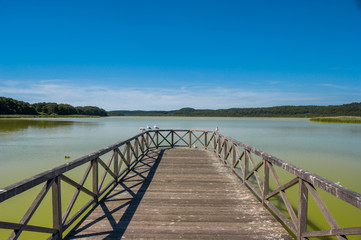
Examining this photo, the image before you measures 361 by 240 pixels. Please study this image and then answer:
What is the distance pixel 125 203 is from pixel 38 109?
4200 inches

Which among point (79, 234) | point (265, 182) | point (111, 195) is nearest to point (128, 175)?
point (111, 195)

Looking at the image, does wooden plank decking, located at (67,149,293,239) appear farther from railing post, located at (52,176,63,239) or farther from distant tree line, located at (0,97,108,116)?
distant tree line, located at (0,97,108,116)

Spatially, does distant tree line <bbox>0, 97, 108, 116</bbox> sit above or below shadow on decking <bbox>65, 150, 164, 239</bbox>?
above

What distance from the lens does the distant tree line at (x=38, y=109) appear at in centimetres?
A: 7469

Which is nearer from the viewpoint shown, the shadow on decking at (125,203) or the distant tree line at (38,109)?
the shadow on decking at (125,203)

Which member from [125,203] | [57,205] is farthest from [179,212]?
[57,205]

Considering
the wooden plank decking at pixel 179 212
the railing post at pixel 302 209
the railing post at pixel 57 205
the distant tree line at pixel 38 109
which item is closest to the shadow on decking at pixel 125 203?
the wooden plank decking at pixel 179 212

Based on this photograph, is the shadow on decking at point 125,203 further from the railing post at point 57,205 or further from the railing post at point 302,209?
the railing post at point 302,209

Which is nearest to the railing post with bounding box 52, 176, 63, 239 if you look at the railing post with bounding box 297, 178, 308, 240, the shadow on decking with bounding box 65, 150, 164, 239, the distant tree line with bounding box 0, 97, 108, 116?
the shadow on decking with bounding box 65, 150, 164, 239

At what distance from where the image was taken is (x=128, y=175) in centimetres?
605

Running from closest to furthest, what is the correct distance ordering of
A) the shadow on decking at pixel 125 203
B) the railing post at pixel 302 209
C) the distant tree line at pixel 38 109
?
the railing post at pixel 302 209 < the shadow on decking at pixel 125 203 < the distant tree line at pixel 38 109

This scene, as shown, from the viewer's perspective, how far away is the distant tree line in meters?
74.7

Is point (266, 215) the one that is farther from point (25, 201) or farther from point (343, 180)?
point (343, 180)

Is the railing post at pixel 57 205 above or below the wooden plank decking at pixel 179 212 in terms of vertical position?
above
